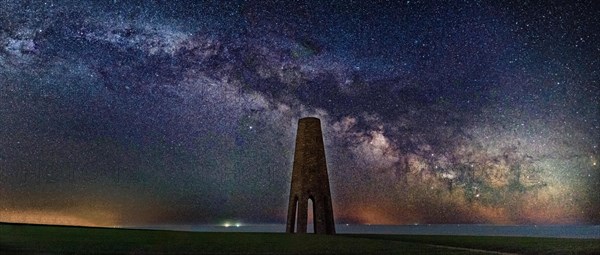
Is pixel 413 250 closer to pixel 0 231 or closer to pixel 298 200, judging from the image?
pixel 298 200

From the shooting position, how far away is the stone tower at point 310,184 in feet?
78.2

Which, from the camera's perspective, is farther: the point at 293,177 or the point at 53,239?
the point at 293,177

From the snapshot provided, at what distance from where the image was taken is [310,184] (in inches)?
940

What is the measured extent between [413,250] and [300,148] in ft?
34.2

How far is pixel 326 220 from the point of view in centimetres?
2400

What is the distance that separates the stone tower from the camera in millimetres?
23844

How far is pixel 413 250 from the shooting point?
14922 millimetres

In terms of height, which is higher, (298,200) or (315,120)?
(315,120)

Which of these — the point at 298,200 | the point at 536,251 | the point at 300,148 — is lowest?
the point at 536,251

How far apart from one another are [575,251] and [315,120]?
1239cm

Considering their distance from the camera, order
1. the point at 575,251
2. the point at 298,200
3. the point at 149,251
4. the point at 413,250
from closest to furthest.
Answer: the point at 149,251, the point at 413,250, the point at 575,251, the point at 298,200

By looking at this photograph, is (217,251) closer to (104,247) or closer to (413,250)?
(104,247)

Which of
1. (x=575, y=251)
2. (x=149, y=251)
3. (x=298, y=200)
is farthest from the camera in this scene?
(x=298, y=200)

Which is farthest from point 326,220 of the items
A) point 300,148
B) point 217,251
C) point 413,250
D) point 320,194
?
point 217,251
